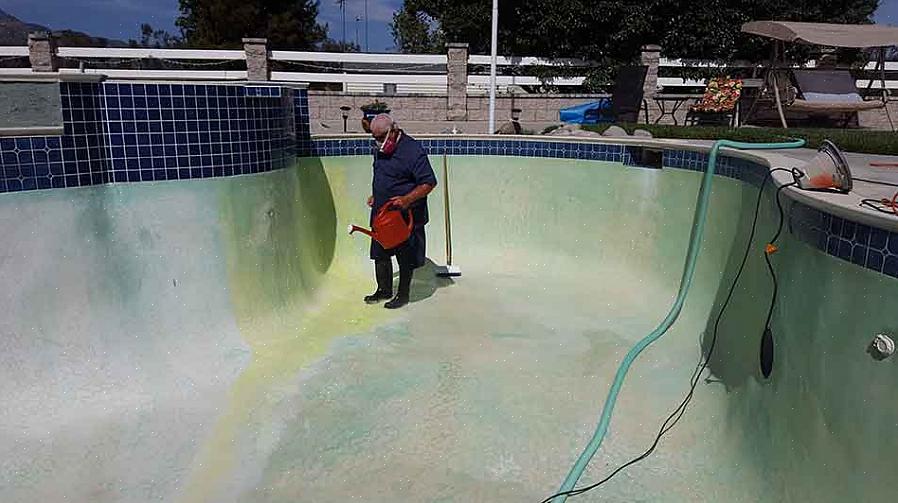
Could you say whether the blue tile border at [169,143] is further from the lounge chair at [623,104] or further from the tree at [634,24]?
the tree at [634,24]

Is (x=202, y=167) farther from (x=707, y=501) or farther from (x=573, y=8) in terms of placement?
(x=573, y=8)

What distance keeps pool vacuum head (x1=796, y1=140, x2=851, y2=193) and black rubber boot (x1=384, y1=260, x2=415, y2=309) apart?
10.5ft

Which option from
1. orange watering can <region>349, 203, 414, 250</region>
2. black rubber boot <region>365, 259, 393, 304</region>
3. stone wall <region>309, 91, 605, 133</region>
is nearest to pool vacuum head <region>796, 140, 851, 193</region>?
orange watering can <region>349, 203, 414, 250</region>

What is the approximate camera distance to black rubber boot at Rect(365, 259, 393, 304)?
5.59 m

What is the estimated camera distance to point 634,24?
19.0 m

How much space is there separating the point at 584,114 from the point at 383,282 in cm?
1125

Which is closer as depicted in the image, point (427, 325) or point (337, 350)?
point (337, 350)

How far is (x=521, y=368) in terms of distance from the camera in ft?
14.6

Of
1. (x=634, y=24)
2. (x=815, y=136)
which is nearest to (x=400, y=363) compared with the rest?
(x=815, y=136)

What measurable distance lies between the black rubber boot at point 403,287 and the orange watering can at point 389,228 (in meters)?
0.30

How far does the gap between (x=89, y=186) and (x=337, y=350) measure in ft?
6.29

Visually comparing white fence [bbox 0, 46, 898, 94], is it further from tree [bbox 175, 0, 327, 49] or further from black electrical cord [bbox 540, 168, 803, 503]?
black electrical cord [bbox 540, 168, 803, 503]

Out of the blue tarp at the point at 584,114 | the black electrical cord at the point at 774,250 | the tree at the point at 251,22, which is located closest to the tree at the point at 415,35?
the tree at the point at 251,22

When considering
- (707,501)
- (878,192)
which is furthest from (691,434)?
(878,192)
